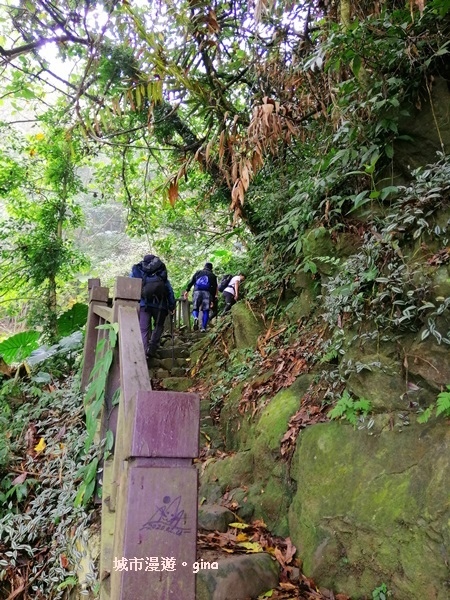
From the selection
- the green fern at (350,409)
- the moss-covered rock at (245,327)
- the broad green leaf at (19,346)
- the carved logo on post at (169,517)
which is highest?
the moss-covered rock at (245,327)

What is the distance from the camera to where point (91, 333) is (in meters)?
5.09

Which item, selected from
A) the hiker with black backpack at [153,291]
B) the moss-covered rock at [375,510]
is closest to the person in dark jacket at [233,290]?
the hiker with black backpack at [153,291]

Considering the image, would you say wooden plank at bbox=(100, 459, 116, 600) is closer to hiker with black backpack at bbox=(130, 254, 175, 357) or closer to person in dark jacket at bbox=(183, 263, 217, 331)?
hiker with black backpack at bbox=(130, 254, 175, 357)

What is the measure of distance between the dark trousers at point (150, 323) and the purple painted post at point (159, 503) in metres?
5.51

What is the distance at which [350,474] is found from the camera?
3.21 meters

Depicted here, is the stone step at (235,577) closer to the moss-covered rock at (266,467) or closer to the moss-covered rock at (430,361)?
the moss-covered rock at (266,467)

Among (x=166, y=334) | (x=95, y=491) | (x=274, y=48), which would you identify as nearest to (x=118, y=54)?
(x=274, y=48)

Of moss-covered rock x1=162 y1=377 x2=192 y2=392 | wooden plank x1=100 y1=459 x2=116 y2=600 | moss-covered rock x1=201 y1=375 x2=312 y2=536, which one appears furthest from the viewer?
moss-covered rock x1=162 y1=377 x2=192 y2=392

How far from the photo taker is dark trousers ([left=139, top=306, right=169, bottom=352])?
7.27 m

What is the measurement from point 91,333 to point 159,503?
12.1ft

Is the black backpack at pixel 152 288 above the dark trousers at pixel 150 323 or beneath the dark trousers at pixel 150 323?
above

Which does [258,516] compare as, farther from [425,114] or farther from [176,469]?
[425,114]

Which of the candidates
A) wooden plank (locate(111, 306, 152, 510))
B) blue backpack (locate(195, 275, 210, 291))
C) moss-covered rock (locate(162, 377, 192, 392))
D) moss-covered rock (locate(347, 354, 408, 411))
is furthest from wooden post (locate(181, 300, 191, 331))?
wooden plank (locate(111, 306, 152, 510))

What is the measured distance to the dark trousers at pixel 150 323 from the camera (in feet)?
23.9
